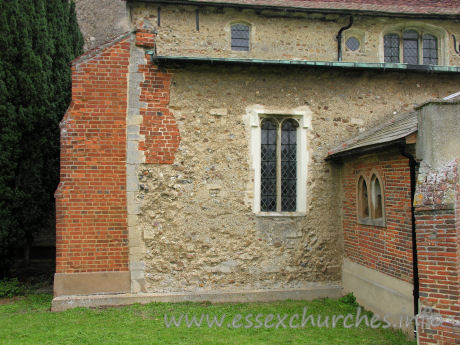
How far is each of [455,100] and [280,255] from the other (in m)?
4.27

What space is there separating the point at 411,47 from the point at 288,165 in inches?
261

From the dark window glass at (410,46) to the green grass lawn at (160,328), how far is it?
26.4 ft

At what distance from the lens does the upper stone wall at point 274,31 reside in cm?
1077

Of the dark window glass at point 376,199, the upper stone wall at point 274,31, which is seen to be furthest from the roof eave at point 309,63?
the upper stone wall at point 274,31

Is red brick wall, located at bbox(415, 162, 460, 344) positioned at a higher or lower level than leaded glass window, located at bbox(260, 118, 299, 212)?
lower

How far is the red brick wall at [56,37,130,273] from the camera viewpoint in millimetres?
7391

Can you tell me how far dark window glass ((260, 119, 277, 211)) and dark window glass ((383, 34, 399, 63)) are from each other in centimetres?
565

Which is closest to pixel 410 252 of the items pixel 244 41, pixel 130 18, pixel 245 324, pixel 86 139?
pixel 245 324

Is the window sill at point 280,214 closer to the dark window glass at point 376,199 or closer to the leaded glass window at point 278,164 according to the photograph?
the leaded glass window at point 278,164

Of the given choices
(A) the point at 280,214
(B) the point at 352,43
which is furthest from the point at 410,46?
(A) the point at 280,214

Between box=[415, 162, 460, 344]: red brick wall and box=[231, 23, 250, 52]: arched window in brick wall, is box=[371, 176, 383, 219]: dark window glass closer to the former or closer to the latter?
box=[415, 162, 460, 344]: red brick wall

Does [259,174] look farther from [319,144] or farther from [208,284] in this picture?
[208,284]

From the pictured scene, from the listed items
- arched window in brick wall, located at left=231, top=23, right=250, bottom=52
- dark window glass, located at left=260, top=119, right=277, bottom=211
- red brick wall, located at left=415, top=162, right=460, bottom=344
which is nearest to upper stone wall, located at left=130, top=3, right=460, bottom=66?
arched window in brick wall, located at left=231, top=23, right=250, bottom=52

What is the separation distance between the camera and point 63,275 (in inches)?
288
